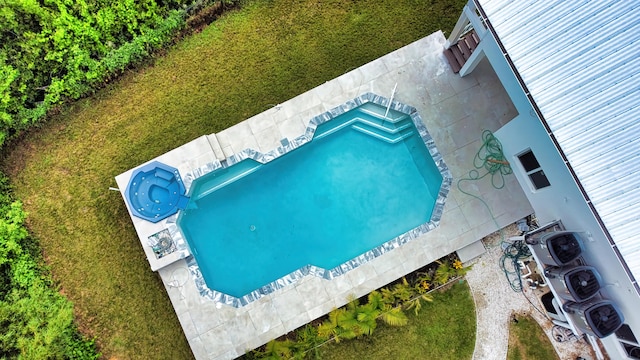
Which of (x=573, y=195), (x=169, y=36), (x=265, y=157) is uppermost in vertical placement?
(x=169, y=36)

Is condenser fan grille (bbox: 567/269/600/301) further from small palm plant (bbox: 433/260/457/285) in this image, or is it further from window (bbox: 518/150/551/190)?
small palm plant (bbox: 433/260/457/285)

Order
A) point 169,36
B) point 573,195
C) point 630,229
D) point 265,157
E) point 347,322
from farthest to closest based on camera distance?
point 169,36 < point 265,157 < point 347,322 < point 573,195 < point 630,229

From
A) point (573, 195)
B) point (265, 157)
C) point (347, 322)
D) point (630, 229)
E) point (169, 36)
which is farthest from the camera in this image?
point (169, 36)

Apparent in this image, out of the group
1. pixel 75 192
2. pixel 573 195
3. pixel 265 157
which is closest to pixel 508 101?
pixel 573 195

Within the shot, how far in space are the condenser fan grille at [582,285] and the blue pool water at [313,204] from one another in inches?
199

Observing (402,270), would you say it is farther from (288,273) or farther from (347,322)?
(288,273)

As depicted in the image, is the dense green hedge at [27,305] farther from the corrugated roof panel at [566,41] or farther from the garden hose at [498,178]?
the corrugated roof panel at [566,41]

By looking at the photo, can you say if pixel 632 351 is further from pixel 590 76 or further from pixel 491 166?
pixel 590 76

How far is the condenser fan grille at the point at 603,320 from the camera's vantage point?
1172 centimetres

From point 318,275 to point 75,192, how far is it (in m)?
9.96

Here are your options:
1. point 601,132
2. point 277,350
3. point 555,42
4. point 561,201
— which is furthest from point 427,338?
point 555,42

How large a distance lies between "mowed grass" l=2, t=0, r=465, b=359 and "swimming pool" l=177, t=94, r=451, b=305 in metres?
2.22

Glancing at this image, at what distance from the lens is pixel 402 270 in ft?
48.9

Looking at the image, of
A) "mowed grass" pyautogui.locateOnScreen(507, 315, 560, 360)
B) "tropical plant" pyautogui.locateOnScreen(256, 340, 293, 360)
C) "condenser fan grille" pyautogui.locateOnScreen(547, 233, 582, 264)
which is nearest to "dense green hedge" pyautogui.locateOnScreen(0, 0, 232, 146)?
"tropical plant" pyautogui.locateOnScreen(256, 340, 293, 360)
